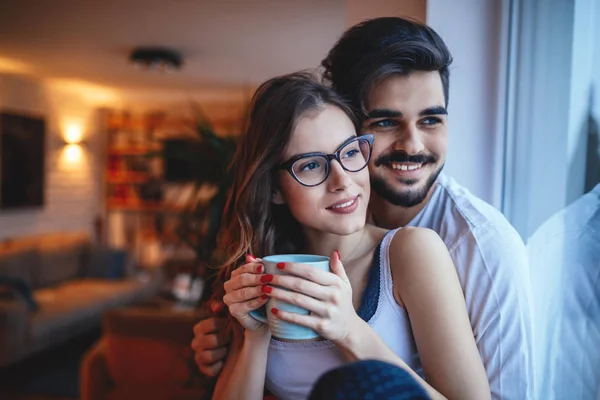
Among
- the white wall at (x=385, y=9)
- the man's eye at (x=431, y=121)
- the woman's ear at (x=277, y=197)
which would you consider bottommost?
the woman's ear at (x=277, y=197)

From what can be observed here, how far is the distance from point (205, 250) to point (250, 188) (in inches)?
46.8

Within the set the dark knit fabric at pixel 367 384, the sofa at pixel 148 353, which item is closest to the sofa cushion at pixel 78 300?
the sofa at pixel 148 353

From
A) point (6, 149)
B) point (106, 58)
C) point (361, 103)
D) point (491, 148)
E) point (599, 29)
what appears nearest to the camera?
point (599, 29)

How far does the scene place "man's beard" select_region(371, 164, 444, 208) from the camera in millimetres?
1100

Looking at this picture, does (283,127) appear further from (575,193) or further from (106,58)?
(106,58)

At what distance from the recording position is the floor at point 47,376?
3.66m

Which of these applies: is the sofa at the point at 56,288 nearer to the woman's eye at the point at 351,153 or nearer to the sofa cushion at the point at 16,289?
the sofa cushion at the point at 16,289

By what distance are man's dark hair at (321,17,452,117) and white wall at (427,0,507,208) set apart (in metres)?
0.24

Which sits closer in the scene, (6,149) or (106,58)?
(106,58)

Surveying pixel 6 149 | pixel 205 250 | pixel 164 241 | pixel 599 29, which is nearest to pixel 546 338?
pixel 599 29

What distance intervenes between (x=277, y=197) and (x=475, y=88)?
2.21ft

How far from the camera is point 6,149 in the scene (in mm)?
5547

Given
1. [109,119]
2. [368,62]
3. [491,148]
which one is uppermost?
[109,119]

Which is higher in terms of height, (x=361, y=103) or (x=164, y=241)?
(x=361, y=103)
